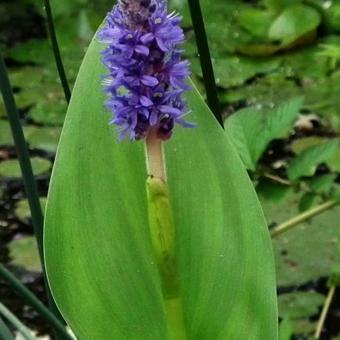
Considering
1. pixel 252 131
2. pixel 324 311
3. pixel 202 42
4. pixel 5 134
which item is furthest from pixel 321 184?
pixel 5 134

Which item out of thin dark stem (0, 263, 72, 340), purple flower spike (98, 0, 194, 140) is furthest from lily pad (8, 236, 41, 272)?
purple flower spike (98, 0, 194, 140)

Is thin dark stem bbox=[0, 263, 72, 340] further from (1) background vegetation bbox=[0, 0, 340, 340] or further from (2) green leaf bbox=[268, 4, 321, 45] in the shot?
(2) green leaf bbox=[268, 4, 321, 45]

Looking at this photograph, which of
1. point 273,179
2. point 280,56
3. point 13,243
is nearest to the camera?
point 273,179

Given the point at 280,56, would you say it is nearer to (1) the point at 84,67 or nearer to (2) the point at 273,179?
(2) the point at 273,179

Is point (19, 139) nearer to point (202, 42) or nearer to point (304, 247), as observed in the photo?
point (202, 42)

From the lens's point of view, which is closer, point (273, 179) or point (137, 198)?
point (137, 198)

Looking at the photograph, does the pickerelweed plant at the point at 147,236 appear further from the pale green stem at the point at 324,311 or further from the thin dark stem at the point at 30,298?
the pale green stem at the point at 324,311

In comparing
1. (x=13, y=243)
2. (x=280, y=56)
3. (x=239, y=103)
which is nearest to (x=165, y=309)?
(x=13, y=243)
